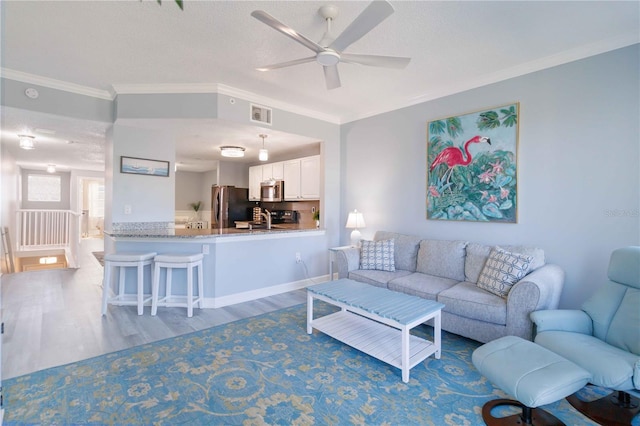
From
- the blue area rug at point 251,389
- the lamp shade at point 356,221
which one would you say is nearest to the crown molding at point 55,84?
the blue area rug at point 251,389

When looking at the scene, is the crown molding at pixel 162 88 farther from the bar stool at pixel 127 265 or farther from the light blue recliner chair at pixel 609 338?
the light blue recliner chair at pixel 609 338

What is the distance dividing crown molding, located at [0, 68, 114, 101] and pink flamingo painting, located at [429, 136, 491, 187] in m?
4.15

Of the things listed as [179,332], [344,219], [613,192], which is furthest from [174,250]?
[613,192]

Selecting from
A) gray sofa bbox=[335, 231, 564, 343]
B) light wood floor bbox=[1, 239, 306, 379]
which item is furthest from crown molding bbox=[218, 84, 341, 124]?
light wood floor bbox=[1, 239, 306, 379]

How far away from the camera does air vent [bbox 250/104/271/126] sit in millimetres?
3957

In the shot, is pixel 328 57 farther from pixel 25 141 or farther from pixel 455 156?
pixel 25 141

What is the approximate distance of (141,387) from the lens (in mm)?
2133

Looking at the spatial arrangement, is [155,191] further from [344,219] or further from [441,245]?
[441,245]

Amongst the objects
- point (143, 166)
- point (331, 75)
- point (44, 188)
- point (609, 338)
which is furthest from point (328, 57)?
point (44, 188)

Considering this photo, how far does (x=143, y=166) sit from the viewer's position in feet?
13.3

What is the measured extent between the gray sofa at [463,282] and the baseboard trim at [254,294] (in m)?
0.95

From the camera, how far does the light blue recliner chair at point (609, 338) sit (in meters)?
1.76

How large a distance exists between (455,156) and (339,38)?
87.9 inches

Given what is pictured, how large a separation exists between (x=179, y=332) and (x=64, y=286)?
2730mm
